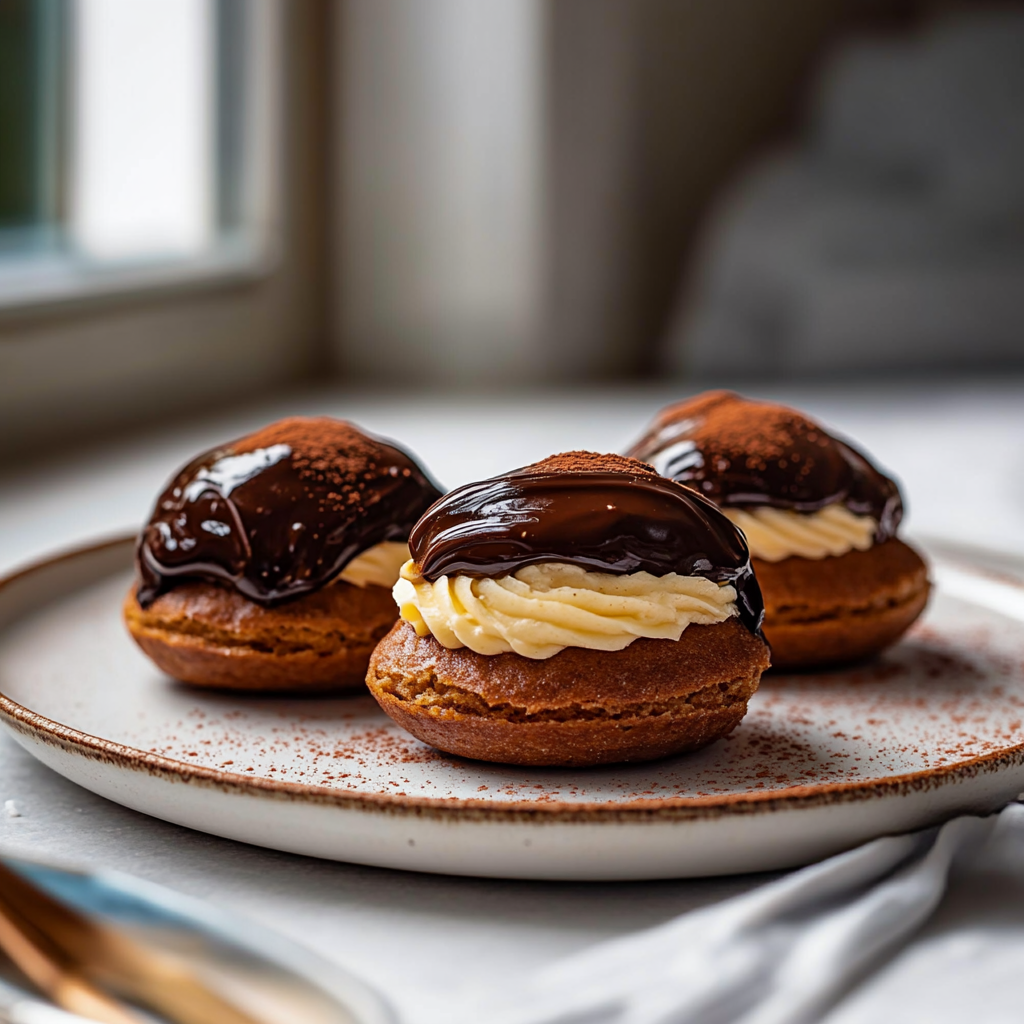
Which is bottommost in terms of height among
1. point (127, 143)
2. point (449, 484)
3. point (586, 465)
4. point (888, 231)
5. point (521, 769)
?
point (449, 484)

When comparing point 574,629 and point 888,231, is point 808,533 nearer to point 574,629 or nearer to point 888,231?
point 574,629

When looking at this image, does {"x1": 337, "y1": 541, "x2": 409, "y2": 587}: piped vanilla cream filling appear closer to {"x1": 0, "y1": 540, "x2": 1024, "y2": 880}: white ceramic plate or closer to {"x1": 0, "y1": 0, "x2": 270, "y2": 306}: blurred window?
{"x1": 0, "y1": 540, "x2": 1024, "y2": 880}: white ceramic plate

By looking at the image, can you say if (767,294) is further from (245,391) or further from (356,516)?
(356,516)

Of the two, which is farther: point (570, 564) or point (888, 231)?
Answer: point (888, 231)

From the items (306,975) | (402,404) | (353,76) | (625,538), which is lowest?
(402,404)

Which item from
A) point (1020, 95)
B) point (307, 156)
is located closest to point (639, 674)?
point (307, 156)

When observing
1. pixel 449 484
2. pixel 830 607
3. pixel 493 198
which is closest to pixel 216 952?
pixel 830 607
